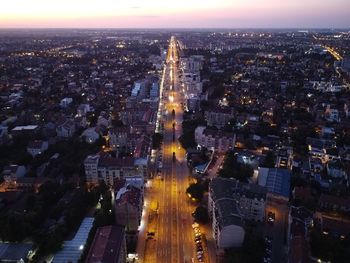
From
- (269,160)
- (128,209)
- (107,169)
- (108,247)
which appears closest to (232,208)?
(128,209)

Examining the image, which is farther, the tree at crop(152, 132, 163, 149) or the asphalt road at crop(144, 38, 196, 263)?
the tree at crop(152, 132, 163, 149)

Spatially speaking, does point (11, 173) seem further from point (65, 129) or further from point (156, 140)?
point (156, 140)

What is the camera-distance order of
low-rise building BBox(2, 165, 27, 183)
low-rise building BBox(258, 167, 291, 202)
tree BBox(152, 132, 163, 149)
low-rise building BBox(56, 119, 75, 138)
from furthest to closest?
1. low-rise building BBox(56, 119, 75, 138)
2. tree BBox(152, 132, 163, 149)
3. low-rise building BBox(2, 165, 27, 183)
4. low-rise building BBox(258, 167, 291, 202)

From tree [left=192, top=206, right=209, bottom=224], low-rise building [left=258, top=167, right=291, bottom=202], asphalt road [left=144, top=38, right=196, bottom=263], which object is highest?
low-rise building [left=258, top=167, right=291, bottom=202]

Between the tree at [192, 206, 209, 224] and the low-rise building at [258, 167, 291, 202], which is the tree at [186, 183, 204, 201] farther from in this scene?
the low-rise building at [258, 167, 291, 202]

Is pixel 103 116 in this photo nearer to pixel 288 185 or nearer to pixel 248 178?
pixel 248 178

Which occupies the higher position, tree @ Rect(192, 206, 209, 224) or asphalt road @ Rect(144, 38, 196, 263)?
tree @ Rect(192, 206, 209, 224)

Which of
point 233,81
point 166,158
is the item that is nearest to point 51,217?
point 166,158

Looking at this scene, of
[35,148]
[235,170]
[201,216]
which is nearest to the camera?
[201,216]

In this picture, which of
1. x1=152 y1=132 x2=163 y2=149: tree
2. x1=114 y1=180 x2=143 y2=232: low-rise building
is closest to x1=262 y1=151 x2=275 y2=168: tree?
x1=152 y1=132 x2=163 y2=149: tree
